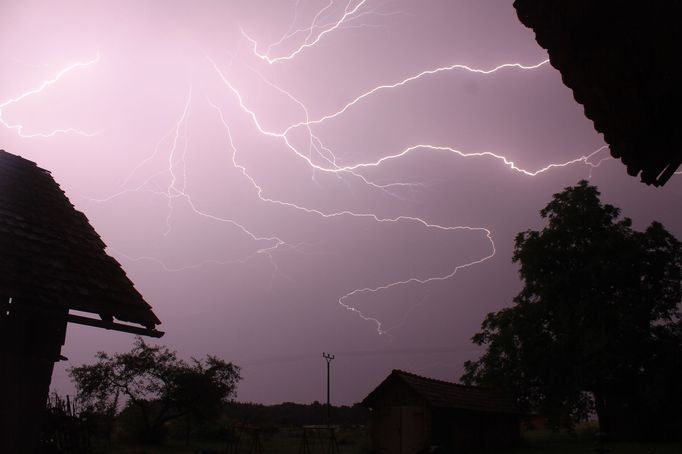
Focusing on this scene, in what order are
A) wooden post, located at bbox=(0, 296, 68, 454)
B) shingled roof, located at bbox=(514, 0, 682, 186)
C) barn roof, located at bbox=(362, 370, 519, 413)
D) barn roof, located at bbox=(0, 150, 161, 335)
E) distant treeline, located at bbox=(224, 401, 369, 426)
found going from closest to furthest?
1. shingled roof, located at bbox=(514, 0, 682, 186)
2. wooden post, located at bbox=(0, 296, 68, 454)
3. barn roof, located at bbox=(0, 150, 161, 335)
4. barn roof, located at bbox=(362, 370, 519, 413)
5. distant treeline, located at bbox=(224, 401, 369, 426)

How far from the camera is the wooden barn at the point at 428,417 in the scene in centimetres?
2095

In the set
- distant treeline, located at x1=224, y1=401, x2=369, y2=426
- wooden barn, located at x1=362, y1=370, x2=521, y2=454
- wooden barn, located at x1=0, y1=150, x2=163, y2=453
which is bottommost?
distant treeline, located at x1=224, y1=401, x2=369, y2=426

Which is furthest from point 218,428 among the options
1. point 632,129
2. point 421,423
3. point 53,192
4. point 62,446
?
point 632,129

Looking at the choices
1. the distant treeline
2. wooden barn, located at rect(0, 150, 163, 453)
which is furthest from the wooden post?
the distant treeline

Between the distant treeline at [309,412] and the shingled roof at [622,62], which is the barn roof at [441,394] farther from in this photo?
the distant treeline at [309,412]

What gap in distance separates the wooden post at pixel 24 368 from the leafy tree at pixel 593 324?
2458 centimetres

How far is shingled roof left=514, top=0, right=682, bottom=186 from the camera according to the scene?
104 inches

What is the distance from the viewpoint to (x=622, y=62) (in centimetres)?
289

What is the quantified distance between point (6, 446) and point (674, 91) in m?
7.23

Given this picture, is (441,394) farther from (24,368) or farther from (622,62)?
(622,62)

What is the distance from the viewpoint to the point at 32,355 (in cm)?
571

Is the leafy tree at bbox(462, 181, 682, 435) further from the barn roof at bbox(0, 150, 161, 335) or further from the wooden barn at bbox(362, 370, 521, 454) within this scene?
the barn roof at bbox(0, 150, 161, 335)

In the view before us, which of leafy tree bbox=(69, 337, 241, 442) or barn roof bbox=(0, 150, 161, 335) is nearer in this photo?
barn roof bbox=(0, 150, 161, 335)

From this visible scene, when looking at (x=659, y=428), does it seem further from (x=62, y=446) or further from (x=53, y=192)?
(x=53, y=192)
